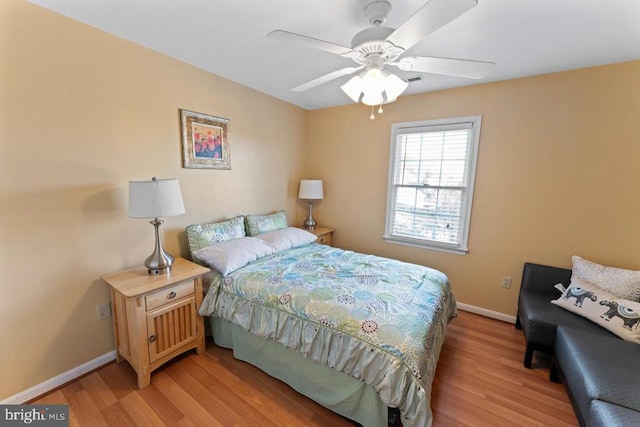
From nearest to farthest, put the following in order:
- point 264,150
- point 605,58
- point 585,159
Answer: point 605,58
point 585,159
point 264,150

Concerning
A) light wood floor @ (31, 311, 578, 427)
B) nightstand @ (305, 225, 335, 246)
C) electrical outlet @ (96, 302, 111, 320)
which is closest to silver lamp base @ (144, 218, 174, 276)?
electrical outlet @ (96, 302, 111, 320)

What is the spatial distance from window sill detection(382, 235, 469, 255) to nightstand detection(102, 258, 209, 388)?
2.22 metres

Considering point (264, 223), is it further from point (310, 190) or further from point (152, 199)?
point (152, 199)

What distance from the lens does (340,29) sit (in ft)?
5.67

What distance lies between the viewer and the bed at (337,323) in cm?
137

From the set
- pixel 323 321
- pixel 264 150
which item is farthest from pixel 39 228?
pixel 264 150

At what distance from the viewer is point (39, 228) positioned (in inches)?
65.3

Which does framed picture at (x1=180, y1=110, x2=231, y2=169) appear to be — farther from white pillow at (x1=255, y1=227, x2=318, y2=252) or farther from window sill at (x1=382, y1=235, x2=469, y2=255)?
window sill at (x1=382, y1=235, x2=469, y2=255)

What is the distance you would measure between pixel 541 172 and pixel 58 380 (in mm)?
4215

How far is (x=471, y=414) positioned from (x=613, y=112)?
261cm

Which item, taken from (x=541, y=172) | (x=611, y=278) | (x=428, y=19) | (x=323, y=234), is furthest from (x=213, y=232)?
(x=611, y=278)

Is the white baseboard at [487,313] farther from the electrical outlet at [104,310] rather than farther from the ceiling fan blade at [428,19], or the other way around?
the electrical outlet at [104,310]

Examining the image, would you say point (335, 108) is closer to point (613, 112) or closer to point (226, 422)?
point (613, 112)

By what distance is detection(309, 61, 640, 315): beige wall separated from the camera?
2139 mm
